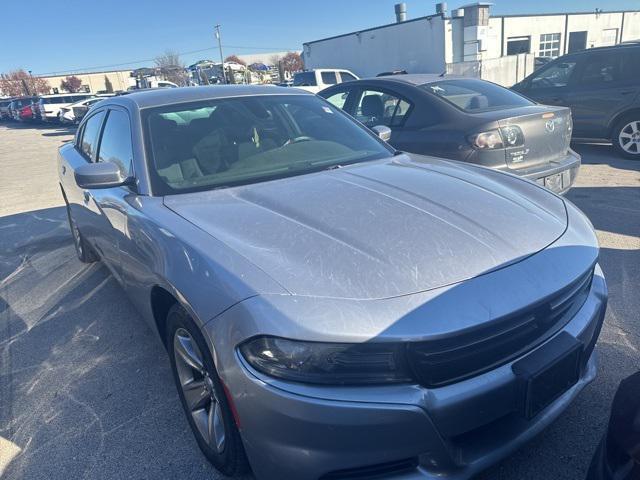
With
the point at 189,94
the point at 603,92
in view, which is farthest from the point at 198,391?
the point at 603,92

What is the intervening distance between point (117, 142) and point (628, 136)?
742cm

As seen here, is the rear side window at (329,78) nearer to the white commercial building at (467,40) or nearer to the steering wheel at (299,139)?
the white commercial building at (467,40)

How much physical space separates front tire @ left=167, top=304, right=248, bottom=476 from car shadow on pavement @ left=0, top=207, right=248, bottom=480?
0.61 ft

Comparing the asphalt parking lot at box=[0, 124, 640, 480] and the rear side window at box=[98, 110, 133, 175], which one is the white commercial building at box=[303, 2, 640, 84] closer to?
the asphalt parking lot at box=[0, 124, 640, 480]

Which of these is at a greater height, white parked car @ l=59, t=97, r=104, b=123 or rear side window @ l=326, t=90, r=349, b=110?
rear side window @ l=326, t=90, r=349, b=110

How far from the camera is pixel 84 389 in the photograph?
9.59ft

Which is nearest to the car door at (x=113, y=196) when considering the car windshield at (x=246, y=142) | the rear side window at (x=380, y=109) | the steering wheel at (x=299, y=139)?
the car windshield at (x=246, y=142)

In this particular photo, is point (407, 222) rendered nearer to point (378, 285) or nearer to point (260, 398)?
point (378, 285)

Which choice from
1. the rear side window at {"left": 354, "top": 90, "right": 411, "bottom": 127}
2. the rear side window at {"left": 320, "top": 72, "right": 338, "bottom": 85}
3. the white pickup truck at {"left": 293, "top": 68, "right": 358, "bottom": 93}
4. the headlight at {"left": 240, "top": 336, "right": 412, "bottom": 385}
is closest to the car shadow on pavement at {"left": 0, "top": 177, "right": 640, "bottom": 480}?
the headlight at {"left": 240, "top": 336, "right": 412, "bottom": 385}

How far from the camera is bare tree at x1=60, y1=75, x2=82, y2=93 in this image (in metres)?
66.9

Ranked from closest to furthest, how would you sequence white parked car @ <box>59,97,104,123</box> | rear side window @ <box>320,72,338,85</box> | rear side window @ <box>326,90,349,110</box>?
rear side window @ <box>326,90,349,110</box>, rear side window @ <box>320,72,338,85</box>, white parked car @ <box>59,97,104,123</box>

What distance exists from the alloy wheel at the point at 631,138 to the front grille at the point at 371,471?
25.0ft

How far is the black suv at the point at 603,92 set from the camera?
745 centimetres

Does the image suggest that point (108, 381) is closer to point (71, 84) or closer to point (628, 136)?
point (628, 136)
